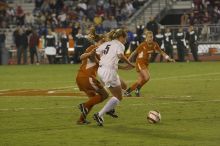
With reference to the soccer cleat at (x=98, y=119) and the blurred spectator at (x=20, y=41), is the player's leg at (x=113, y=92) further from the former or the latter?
the blurred spectator at (x=20, y=41)

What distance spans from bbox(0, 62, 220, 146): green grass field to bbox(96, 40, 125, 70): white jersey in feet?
4.02

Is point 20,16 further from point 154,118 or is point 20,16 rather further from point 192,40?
point 154,118

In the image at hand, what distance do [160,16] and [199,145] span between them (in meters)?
36.2

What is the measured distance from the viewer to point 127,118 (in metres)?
16.3

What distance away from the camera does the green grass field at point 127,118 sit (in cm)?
1305

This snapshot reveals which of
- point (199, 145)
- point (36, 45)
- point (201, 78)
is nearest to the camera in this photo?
point (199, 145)

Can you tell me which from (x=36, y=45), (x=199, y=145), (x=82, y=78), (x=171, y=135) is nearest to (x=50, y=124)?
(x=82, y=78)

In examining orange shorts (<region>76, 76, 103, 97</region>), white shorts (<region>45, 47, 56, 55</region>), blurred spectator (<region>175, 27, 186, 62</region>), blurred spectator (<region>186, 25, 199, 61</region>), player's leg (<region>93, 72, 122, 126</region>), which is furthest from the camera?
white shorts (<region>45, 47, 56, 55</region>)

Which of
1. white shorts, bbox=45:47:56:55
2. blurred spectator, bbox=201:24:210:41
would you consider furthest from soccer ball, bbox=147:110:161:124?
blurred spectator, bbox=201:24:210:41

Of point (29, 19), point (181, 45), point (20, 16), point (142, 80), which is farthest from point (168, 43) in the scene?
point (142, 80)

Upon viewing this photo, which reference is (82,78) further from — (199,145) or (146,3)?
(146,3)

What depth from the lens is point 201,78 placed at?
28469mm

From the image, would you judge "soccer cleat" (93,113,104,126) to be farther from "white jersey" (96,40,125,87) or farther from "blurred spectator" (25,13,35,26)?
"blurred spectator" (25,13,35,26)

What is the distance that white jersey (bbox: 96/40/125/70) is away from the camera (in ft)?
48.9
